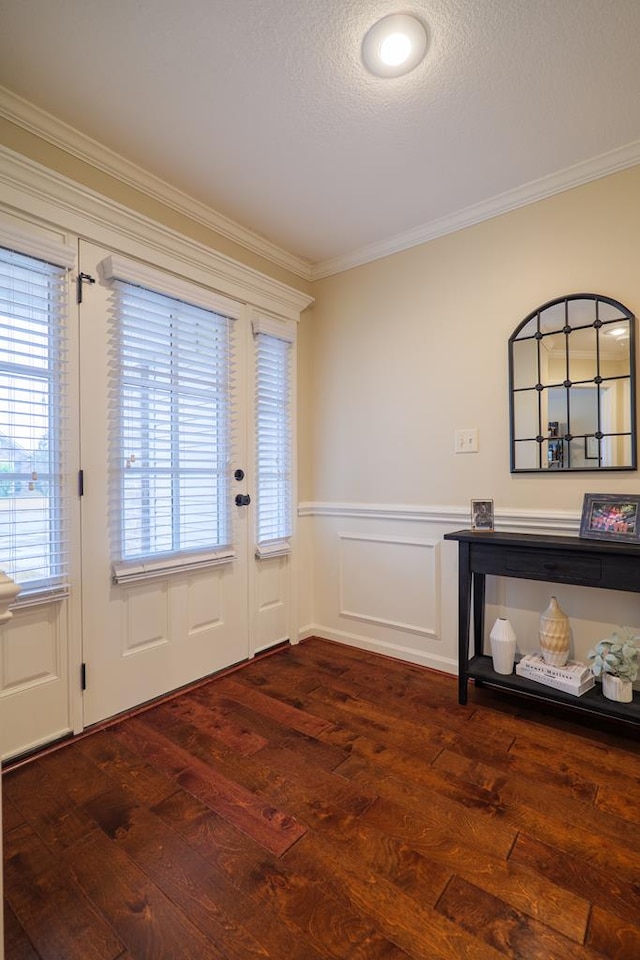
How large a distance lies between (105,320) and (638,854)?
2697mm

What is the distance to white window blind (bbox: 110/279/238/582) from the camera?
2.09 metres

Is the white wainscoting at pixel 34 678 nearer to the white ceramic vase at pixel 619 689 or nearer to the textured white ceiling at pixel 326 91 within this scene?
the textured white ceiling at pixel 326 91

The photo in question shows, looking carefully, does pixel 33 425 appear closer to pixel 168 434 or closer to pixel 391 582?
pixel 168 434

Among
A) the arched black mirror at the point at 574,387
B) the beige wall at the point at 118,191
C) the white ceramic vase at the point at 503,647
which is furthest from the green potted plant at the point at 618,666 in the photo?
the beige wall at the point at 118,191

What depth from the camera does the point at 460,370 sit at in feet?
8.27

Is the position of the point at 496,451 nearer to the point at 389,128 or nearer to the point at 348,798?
the point at 389,128

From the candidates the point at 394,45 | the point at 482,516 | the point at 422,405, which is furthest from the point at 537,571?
the point at 394,45

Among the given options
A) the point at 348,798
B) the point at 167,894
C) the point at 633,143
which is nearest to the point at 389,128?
the point at 633,143

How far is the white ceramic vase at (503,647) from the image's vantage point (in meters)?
2.14

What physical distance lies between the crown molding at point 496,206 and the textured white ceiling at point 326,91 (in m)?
0.05

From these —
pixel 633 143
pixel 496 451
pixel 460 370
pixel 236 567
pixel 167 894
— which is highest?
pixel 633 143

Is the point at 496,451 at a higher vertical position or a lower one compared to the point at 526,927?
higher

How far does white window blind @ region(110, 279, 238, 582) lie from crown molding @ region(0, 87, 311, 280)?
1.60ft

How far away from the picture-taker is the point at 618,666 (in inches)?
74.1
